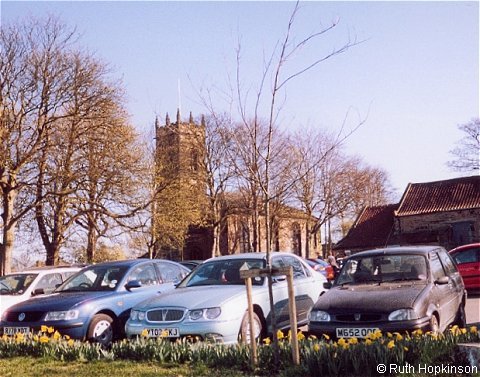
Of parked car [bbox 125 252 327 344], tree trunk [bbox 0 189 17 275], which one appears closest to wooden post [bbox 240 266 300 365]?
parked car [bbox 125 252 327 344]

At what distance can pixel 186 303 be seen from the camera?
8.34 metres

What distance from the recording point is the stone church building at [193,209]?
3709cm

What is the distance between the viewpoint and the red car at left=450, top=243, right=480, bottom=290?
55.1ft

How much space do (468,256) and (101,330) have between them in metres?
12.1

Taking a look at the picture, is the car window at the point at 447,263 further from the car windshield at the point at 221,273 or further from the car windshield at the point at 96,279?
the car windshield at the point at 96,279

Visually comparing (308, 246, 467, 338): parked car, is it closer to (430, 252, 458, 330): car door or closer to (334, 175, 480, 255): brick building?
(430, 252, 458, 330): car door

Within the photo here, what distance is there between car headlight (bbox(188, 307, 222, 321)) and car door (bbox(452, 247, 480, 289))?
11.3 metres

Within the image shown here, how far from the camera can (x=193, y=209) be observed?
40312 millimetres

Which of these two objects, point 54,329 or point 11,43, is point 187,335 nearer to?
point 54,329

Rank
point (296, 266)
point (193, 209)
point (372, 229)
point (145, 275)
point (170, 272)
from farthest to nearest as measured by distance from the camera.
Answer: point (372, 229)
point (193, 209)
point (170, 272)
point (145, 275)
point (296, 266)

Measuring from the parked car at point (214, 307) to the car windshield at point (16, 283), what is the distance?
466 cm

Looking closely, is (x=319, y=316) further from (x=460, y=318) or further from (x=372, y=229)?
(x=372, y=229)

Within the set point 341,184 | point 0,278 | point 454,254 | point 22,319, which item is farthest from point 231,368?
point 341,184

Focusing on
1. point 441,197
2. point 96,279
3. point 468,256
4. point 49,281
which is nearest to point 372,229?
point 441,197
